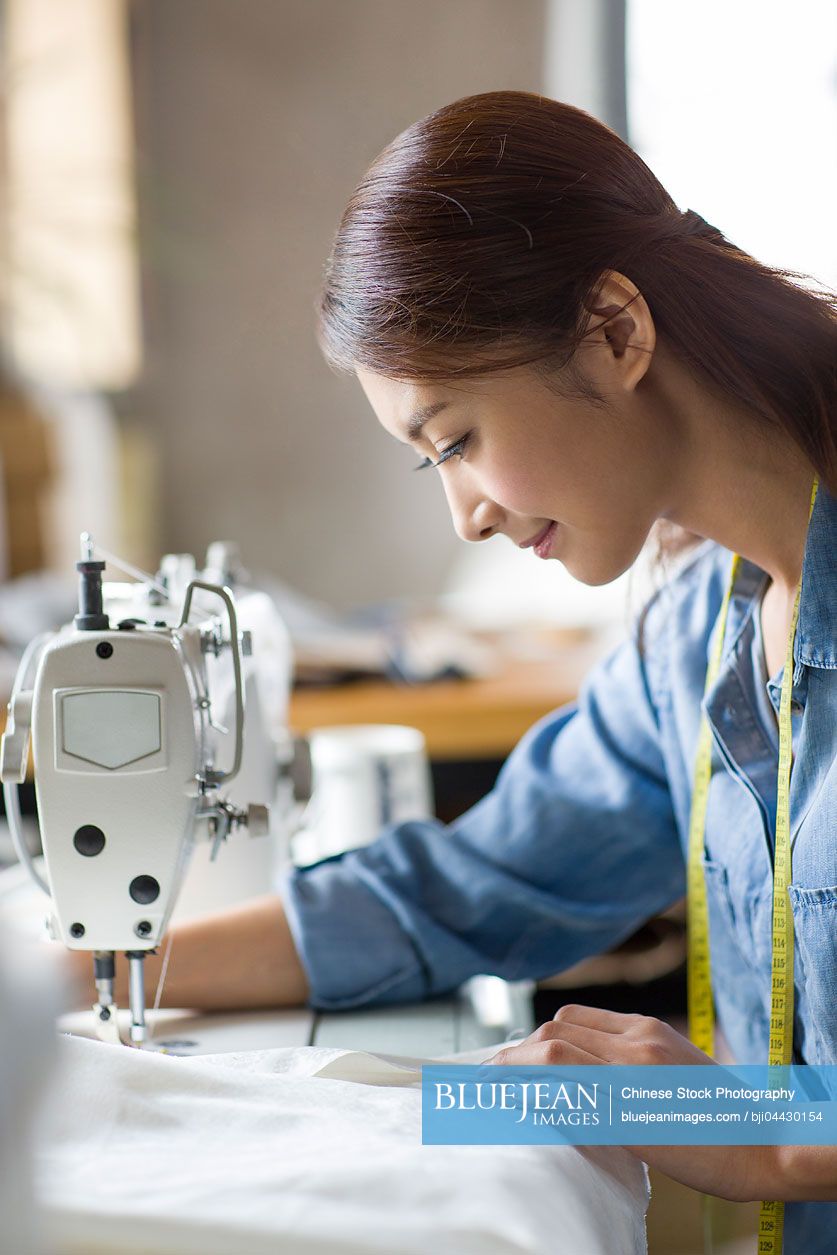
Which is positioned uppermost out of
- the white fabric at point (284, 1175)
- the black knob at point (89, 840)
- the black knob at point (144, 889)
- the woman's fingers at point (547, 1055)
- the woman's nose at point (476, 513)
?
the woman's nose at point (476, 513)

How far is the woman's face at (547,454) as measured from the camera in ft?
3.52

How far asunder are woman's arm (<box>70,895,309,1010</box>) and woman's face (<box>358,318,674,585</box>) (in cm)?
43

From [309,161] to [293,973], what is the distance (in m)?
3.79

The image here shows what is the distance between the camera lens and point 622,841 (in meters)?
1.36

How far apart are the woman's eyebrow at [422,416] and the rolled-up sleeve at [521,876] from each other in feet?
1.37

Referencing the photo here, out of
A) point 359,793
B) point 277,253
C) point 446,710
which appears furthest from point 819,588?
point 277,253

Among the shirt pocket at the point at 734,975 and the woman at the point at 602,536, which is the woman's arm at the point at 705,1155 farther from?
the shirt pocket at the point at 734,975

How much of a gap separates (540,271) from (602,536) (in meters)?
0.25

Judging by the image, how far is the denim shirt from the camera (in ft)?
3.67

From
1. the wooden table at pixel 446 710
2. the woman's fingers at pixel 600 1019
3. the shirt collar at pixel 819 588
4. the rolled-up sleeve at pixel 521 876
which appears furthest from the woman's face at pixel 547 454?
the wooden table at pixel 446 710

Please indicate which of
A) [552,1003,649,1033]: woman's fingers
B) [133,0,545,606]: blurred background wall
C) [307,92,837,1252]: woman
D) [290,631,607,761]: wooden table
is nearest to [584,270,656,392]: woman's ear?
[307,92,837,1252]: woman

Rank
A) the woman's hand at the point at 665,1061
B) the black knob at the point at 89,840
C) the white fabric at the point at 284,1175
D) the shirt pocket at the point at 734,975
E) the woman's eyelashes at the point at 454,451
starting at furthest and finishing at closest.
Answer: the shirt pocket at the point at 734,975
the woman's eyelashes at the point at 454,451
the black knob at the point at 89,840
the woman's hand at the point at 665,1061
the white fabric at the point at 284,1175

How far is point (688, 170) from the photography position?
165 inches

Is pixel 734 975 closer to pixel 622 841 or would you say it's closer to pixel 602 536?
pixel 622 841
